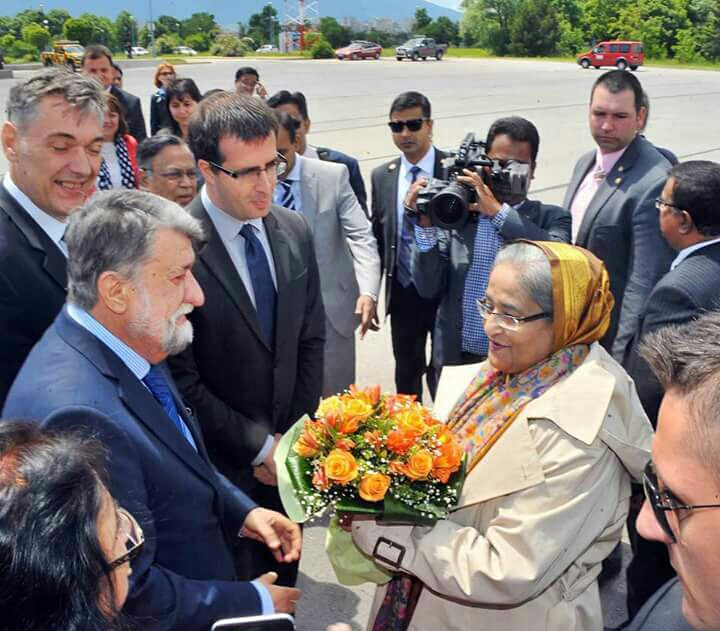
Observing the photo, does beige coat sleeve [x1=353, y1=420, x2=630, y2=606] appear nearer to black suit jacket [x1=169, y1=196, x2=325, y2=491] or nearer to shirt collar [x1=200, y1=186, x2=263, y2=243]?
black suit jacket [x1=169, y1=196, x2=325, y2=491]

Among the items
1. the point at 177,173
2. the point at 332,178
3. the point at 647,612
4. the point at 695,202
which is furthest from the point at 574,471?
the point at 177,173

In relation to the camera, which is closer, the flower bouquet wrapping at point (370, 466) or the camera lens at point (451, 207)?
the flower bouquet wrapping at point (370, 466)

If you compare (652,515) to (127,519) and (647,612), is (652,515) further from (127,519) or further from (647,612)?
(127,519)

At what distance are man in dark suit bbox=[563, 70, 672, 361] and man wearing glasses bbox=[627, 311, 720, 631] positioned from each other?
7.80 feet

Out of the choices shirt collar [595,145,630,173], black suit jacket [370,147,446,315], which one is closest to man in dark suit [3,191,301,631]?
black suit jacket [370,147,446,315]

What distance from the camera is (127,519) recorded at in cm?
150

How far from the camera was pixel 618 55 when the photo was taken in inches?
1620

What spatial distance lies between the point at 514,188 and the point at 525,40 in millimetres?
59408

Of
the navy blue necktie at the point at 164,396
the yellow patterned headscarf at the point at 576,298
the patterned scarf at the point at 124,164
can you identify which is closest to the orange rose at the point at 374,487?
the navy blue necktie at the point at 164,396

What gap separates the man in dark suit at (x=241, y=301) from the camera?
2834 millimetres

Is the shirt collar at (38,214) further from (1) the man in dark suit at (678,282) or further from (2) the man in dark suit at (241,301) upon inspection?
(1) the man in dark suit at (678,282)

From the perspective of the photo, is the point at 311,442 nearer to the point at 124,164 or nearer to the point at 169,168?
the point at 169,168

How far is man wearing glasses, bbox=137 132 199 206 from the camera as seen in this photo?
14.0 feet

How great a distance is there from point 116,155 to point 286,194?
200 cm
